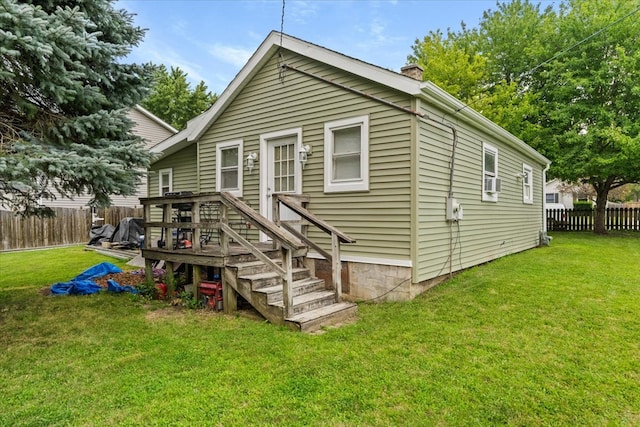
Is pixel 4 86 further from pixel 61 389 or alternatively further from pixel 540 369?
pixel 540 369

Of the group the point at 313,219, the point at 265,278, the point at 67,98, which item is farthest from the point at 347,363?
the point at 67,98

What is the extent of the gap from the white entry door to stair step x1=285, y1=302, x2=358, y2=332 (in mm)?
2379

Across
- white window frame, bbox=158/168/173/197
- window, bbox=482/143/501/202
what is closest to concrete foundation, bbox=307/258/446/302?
window, bbox=482/143/501/202

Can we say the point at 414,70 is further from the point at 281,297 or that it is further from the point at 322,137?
the point at 281,297

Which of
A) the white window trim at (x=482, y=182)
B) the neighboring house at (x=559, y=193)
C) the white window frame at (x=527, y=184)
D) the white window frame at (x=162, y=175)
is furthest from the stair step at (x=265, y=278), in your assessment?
the neighboring house at (x=559, y=193)

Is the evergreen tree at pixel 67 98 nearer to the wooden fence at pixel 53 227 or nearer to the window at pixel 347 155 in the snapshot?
the window at pixel 347 155

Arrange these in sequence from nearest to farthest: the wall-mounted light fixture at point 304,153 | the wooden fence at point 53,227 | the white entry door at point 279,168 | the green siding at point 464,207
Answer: the green siding at point 464,207 < the wall-mounted light fixture at point 304,153 < the white entry door at point 279,168 < the wooden fence at point 53,227

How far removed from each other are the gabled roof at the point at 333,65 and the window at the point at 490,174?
1.37 ft

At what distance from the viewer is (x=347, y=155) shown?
6.18 meters

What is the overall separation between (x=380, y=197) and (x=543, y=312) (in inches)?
104

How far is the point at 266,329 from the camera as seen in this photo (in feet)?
14.2

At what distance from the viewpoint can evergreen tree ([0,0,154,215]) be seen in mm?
3498

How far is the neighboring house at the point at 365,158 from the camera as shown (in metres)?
5.55

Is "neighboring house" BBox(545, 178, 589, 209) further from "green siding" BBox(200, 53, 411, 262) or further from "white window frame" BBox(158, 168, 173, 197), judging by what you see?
"white window frame" BBox(158, 168, 173, 197)
